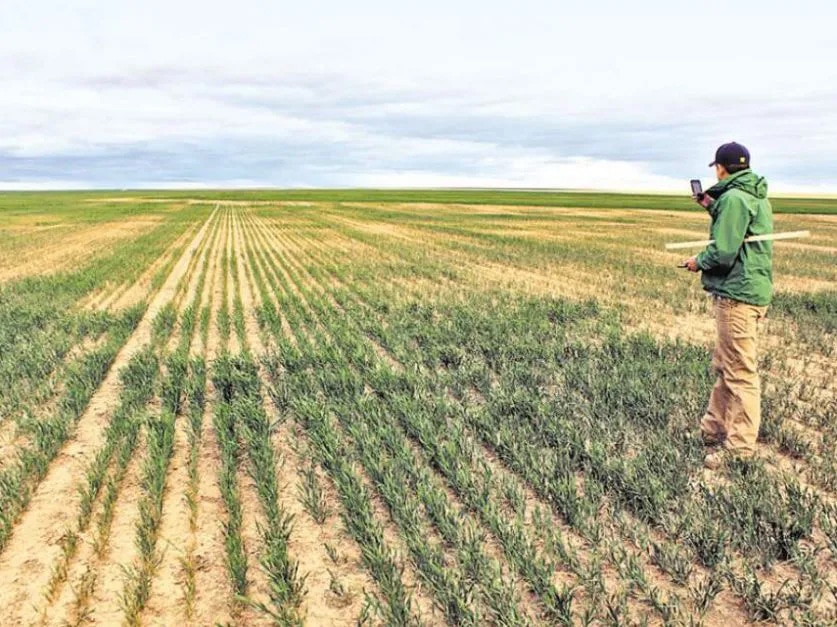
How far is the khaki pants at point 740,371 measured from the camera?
18.6ft

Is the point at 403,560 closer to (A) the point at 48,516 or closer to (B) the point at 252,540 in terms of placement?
(B) the point at 252,540

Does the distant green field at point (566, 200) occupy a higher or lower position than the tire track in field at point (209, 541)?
higher

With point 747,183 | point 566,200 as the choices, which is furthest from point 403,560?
point 566,200

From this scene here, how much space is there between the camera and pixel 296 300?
1462cm

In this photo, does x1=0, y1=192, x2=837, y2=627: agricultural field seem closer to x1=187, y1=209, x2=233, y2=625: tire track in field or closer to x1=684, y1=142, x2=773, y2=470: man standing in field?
x1=187, y1=209, x2=233, y2=625: tire track in field

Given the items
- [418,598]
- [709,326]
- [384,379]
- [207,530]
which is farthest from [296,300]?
[418,598]

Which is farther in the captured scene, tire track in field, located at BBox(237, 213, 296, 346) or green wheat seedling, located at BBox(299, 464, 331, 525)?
tire track in field, located at BBox(237, 213, 296, 346)

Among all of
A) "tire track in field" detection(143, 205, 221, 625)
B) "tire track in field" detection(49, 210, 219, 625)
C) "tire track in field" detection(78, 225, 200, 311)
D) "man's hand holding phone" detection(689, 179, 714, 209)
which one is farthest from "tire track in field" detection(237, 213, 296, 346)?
"man's hand holding phone" detection(689, 179, 714, 209)

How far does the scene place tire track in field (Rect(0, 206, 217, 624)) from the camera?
13.8ft

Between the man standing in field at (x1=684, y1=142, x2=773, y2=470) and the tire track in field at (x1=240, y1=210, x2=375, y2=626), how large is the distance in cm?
330

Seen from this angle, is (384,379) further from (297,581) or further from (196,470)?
(297,581)

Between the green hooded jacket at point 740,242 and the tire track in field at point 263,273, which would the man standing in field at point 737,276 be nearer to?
the green hooded jacket at point 740,242

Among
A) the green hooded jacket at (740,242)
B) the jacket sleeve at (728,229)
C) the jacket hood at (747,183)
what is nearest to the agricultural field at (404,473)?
the green hooded jacket at (740,242)

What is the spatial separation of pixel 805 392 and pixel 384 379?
17.2 feet
